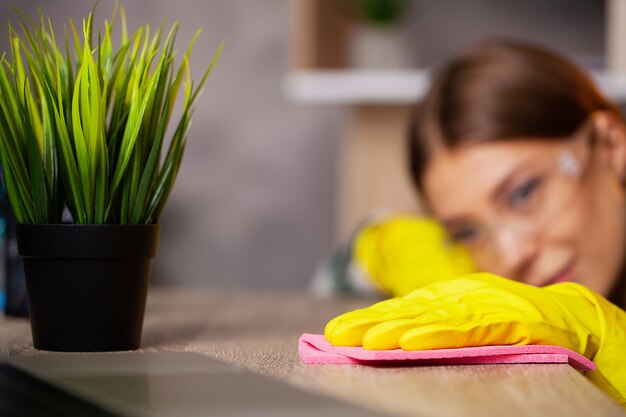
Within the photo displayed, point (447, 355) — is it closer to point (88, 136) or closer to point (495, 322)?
point (495, 322)

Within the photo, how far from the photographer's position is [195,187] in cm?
258

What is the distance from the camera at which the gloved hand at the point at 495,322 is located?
2.16 feet

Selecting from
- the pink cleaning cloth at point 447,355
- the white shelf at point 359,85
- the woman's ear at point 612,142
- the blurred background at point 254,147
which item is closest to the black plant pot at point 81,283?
the pink cleaning cloth at point 447,355

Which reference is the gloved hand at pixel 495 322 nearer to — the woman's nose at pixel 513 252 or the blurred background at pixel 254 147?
the woman's nose at pixel 513 252

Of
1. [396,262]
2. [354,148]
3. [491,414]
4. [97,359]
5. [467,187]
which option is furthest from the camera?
[354,148]

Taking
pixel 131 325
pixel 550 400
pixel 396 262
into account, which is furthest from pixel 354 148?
pixel 550 400

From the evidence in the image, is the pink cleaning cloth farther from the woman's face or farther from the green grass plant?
the woman's face

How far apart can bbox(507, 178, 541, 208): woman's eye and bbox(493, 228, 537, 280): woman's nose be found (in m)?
0.05

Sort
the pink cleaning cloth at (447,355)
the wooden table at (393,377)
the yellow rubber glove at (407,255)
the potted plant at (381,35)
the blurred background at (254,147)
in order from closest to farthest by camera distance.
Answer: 1. the wooden table at (393,377)
2. the pink cleaning cloth at (447,355)
3. the yellow rubber glove at (407,255)
4. the potted plant at (381,35)
5. the blurred background at (254,147)

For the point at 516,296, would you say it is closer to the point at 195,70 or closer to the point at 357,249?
the point at 357,249

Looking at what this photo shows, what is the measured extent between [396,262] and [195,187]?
3.40ft

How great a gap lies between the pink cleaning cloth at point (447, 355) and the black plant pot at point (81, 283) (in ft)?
0.53

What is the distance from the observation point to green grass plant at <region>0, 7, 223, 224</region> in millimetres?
731

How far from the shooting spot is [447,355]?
657 millimetres
